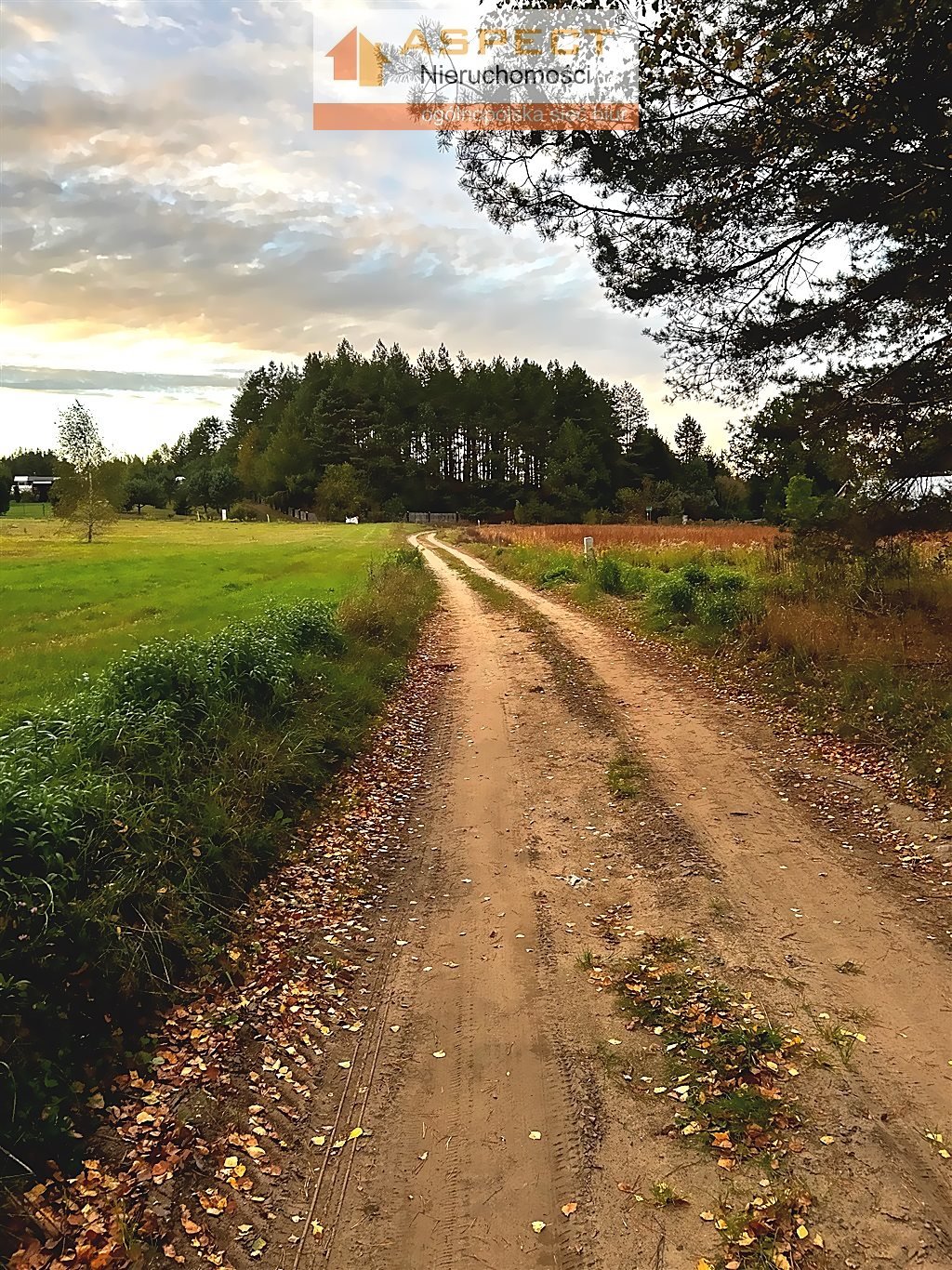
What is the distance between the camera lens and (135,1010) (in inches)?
170

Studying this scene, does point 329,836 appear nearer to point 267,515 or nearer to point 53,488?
point 53,488

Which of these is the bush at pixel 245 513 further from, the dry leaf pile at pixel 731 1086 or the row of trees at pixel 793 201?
the dry leaf pile at pixel 731 1086

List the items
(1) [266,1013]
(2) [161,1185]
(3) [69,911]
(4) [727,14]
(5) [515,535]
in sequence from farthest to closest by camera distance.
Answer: (5) [515,535]
(4) [727,14]
(1) [266,1013]
(3) [69,911]
(2) [161,1185]

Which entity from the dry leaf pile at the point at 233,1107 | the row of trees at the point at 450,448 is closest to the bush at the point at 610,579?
the dry leaf pile at the point at 233,1107

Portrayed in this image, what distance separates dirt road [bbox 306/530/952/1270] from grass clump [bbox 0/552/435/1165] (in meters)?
1.32

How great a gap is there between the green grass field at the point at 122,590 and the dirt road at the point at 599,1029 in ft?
21.5

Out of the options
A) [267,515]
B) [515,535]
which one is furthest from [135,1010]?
[267,515]

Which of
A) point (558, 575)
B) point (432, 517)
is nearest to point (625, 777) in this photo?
point (558, 575)

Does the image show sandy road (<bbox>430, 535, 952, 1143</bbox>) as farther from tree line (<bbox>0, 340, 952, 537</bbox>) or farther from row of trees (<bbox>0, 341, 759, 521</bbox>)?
row of trees (<bbox>0, 341, 759, 521</bbox>)

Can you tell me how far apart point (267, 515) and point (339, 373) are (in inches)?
811

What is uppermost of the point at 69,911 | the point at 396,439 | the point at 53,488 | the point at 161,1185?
the point at 396,439

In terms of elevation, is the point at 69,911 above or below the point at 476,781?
above

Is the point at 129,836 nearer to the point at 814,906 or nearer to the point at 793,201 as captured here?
the point at 814,906

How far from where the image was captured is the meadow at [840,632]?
8.52 metres
